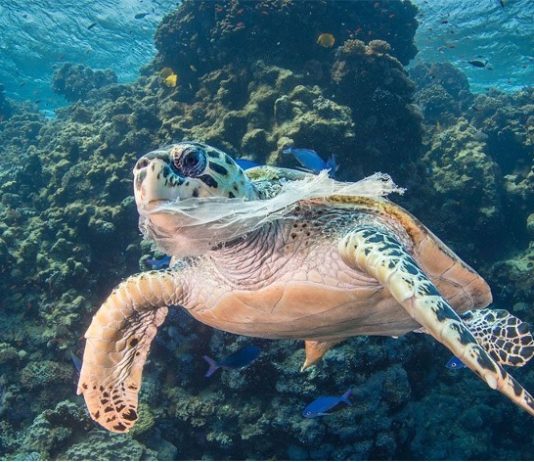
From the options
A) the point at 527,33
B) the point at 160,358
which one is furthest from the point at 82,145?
the point at 527,33

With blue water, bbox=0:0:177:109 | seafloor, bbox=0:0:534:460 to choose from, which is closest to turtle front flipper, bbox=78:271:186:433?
seafloor, bbox=0:0:534:460

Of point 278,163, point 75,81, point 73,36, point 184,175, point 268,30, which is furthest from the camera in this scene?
point 73,36

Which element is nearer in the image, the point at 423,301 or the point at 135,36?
the point at 423,301

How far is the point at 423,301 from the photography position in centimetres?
169

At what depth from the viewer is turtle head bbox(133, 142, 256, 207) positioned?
1718 millimetres

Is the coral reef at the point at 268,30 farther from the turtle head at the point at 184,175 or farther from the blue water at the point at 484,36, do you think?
the turtle head at the point at 184,175

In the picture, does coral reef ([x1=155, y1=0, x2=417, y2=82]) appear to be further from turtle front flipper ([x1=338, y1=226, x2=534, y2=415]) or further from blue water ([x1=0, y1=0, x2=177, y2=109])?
blue water ([x1=0, y1=0, x2=177, y2=109])

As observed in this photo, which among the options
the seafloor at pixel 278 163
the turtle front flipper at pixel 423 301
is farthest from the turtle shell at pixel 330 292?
the seafloor at pixel 278 163

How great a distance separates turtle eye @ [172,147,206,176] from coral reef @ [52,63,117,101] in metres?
16.9

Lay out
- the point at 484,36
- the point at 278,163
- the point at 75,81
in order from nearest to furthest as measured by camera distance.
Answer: the point at 278,163, the point at 75,81, the point at 484,36

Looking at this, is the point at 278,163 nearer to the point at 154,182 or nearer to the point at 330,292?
the point at 330,292

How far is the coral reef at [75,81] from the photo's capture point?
16.5 metres

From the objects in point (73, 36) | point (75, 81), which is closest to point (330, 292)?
point (75, 81)

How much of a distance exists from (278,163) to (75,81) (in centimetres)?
1446
